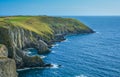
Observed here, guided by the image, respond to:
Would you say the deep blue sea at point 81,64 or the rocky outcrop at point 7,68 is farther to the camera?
the deep blue sea at point 81,64

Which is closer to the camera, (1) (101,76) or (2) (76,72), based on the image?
(1) (101,76)

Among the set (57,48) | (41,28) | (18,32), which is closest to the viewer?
(18,32)

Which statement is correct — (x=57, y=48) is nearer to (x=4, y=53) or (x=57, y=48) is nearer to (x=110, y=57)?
(x=110, y=57)

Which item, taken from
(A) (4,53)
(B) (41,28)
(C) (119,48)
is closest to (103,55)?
(C) (119,48)

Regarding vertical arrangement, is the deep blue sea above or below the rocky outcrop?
below

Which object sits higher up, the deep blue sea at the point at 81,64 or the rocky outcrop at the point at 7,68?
the rocky outcrop at the point at 7,68

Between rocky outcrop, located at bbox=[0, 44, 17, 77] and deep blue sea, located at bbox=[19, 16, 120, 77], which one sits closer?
rocky outcrop, located at bbox=[0, 44, 17, 77]

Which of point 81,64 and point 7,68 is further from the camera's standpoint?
point 81,64

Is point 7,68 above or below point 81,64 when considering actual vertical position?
above

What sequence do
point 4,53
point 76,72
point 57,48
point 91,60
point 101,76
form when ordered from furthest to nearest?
point 57,48, point 91,60, point 76,72, point 101,76, point 4,53

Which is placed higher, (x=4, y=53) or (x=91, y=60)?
(x=4, y=53)

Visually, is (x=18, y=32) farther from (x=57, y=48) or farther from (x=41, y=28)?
(x=41, y=28)
